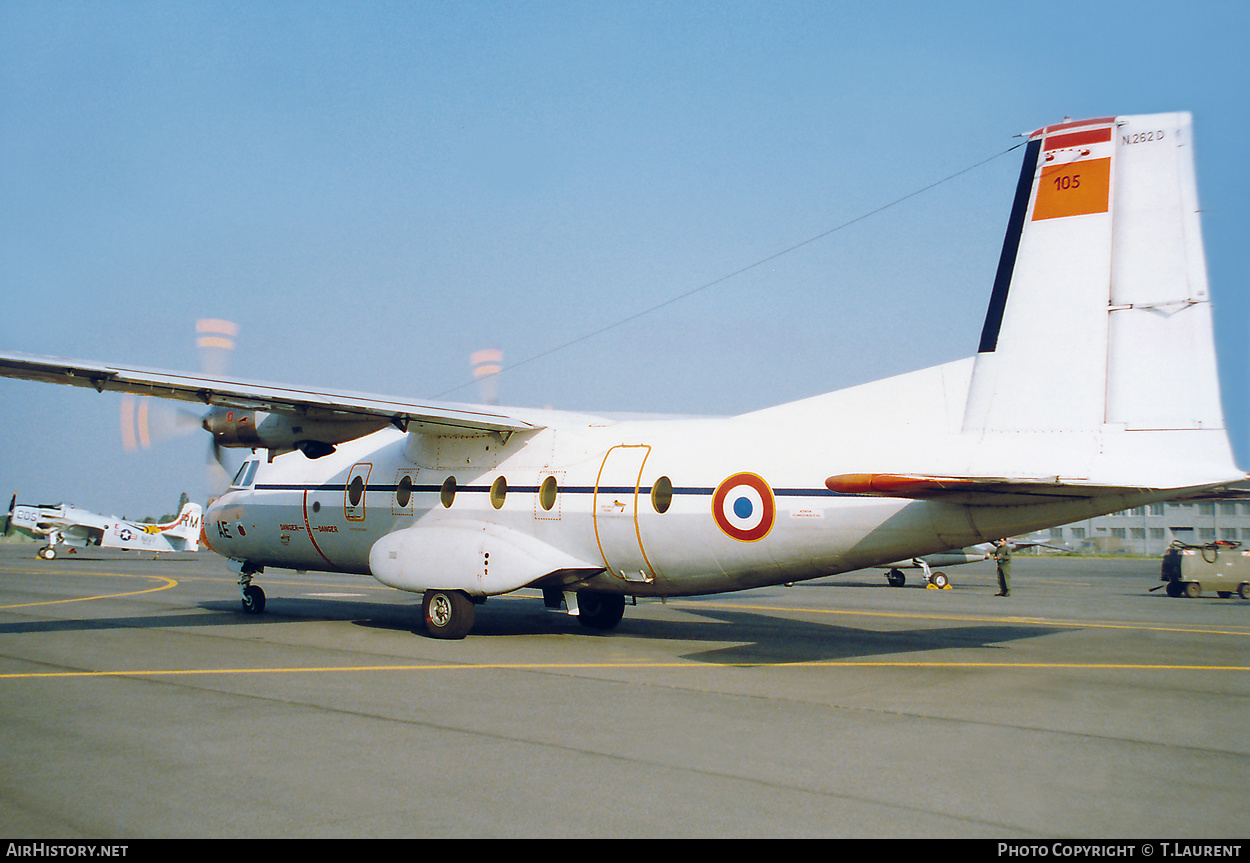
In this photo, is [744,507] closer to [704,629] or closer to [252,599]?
[704,629]

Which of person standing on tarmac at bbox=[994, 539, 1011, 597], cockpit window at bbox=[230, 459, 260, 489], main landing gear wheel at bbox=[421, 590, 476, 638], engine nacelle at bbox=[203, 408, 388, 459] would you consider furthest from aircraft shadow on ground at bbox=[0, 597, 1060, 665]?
person standing on tarmac at bbox=[994, 539, 1011, 597]

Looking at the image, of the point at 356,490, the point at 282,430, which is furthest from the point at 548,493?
the point at 282,430

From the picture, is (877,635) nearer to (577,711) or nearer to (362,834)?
(577,711)

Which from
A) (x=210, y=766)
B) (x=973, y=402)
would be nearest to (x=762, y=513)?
(x=973, y=402)

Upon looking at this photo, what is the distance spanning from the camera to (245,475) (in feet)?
63.0

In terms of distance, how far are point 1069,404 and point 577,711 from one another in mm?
6581

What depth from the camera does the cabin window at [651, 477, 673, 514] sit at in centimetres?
1286

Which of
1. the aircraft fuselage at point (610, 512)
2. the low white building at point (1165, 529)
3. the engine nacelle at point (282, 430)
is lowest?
the low white building at point (1165, 529)

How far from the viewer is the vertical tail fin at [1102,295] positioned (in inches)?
394

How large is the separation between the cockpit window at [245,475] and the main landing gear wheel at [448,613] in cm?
664

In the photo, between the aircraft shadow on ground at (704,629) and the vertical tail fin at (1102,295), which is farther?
the aircraft shadow on ground at (704,629)

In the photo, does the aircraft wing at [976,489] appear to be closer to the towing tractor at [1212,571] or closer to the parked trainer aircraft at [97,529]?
the towing tractor at [1212,571]

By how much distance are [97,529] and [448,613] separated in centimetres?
3834

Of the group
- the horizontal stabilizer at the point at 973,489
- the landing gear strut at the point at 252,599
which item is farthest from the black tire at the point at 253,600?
the horizontal stabilizer at the point at 973,489
